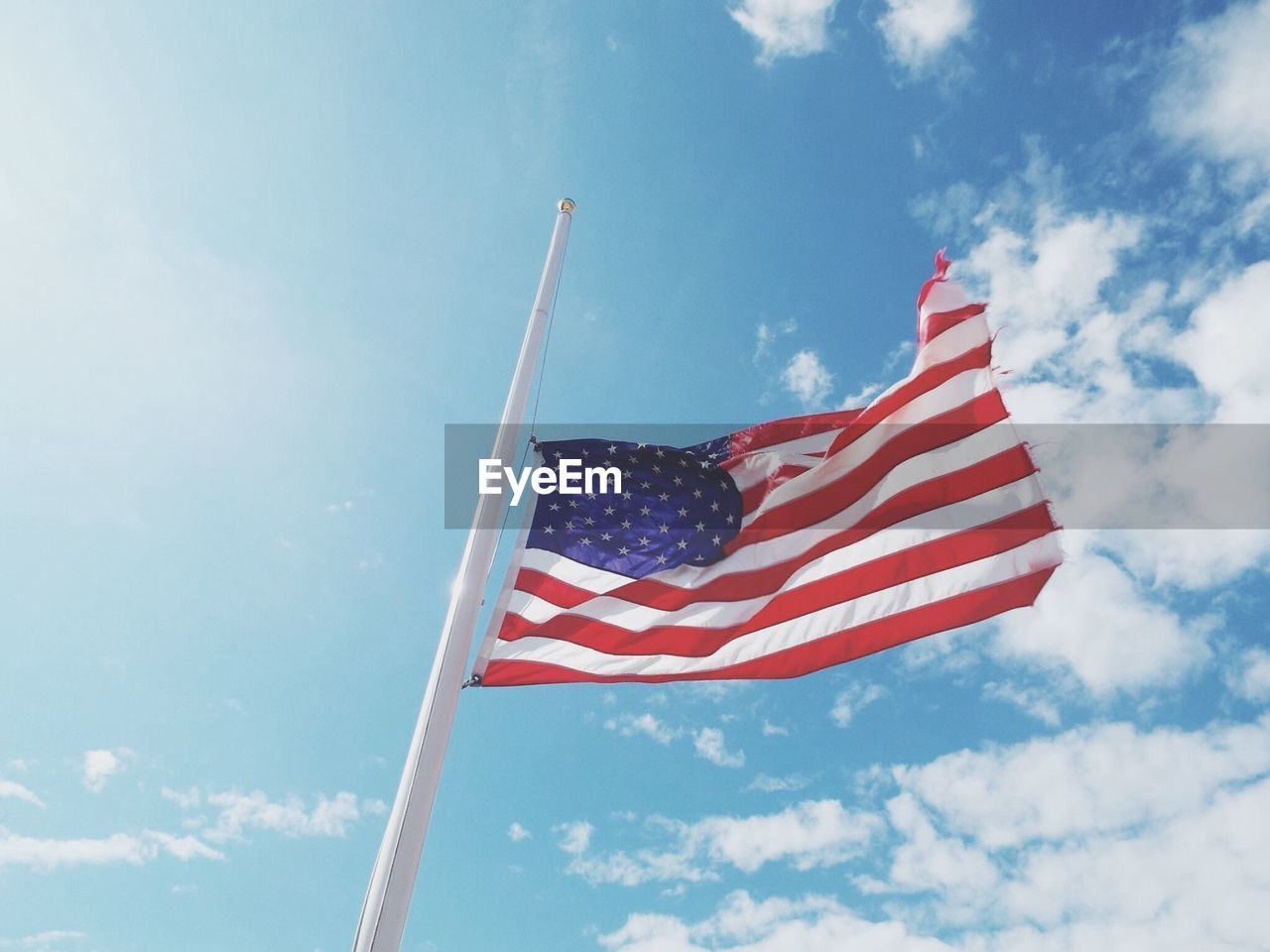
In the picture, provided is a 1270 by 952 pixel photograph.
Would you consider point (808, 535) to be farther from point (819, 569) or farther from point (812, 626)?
point (812, 626)

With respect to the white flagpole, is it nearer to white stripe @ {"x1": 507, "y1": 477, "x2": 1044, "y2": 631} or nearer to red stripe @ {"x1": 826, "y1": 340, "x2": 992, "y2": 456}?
white stripe @ {"x1": 507, "y1": 477, "x2": 1044, "y2": 631}

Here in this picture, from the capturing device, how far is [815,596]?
8711 millimetres

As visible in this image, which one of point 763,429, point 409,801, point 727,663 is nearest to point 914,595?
point 727,663

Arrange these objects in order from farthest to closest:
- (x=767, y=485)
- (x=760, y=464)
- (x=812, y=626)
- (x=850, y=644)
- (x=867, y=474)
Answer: (x=760, y=464)
(x=767, y=485)
(x=867, y=474)
(x=812, y=626)
(x=850, y=644)

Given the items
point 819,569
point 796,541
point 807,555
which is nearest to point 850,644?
point 819,569

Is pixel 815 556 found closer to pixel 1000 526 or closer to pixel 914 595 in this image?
pixel 914 595

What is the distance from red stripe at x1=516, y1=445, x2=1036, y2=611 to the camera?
8773 millimetres

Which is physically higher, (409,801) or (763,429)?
(763,429)

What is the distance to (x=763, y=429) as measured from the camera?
10.3m

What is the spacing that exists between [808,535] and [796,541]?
0.48 ft

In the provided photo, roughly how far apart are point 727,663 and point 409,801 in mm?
3369

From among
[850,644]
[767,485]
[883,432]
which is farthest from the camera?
[767,485]

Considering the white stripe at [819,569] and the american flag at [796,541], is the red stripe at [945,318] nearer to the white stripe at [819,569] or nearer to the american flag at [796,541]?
the american flag at [796,541]

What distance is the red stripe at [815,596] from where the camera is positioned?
330 inches
